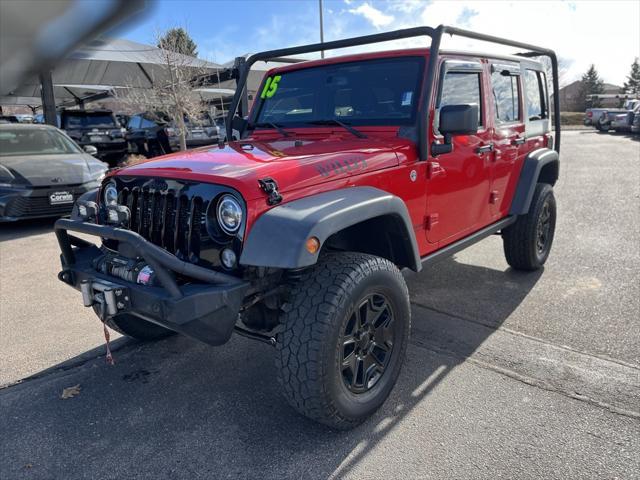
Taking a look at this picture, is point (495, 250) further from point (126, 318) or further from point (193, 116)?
point (193, 116)

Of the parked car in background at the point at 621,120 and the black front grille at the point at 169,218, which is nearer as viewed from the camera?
the black front grille at the point at 169,218

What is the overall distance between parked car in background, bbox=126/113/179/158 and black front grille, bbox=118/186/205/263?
13.1 m

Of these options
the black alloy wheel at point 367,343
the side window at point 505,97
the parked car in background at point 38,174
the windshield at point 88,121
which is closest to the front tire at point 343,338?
the black alloy wheel at point 367,343

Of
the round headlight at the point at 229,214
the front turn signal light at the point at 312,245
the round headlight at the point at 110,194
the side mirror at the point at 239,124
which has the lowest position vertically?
the front turn signal light at the point at 312,245

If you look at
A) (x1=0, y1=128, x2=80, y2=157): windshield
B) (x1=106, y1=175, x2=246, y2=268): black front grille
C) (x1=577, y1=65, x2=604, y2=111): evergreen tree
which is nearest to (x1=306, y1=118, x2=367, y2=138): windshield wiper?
(x1=106, y1=175, x2=246, y2=268): black front grille

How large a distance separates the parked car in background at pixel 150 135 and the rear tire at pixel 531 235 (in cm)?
1234

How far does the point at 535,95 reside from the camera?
5137 mm

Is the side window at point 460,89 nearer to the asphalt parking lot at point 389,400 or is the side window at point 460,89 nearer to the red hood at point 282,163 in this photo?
the red hood at point 282,163

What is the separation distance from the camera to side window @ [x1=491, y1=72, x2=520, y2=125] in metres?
4.32

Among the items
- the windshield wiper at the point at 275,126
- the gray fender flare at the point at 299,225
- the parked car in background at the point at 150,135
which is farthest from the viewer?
the parked car in background at the point at 150,135

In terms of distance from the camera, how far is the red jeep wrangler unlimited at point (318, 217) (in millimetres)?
2514

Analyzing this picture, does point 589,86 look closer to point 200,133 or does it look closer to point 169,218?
point 200,133

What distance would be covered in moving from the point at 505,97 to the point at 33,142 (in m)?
7.20

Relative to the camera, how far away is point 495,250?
607 cm
